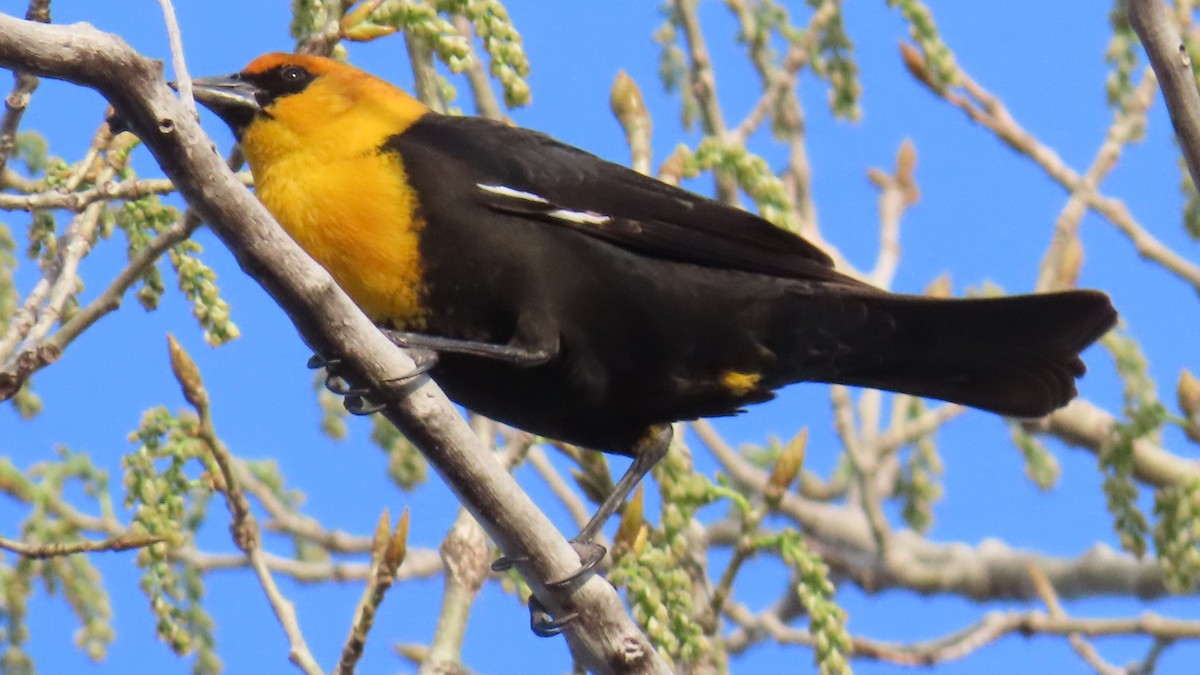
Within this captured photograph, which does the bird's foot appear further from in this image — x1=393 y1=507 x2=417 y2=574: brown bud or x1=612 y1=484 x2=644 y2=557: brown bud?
x1=612 y1=484 x2=644 y2=557: brown bud

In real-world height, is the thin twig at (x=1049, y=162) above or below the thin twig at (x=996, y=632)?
above

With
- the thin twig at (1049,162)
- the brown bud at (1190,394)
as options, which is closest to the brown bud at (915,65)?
the thin twig at (1049,162)

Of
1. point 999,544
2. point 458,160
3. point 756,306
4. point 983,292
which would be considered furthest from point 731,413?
point 999,544

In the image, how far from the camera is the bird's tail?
4035mm

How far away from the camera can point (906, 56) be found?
5.36 meters

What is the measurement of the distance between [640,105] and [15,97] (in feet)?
6.77

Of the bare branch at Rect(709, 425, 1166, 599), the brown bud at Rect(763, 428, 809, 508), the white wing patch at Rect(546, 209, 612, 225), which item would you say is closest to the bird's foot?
the white wing patch at Rect(546, 209, 612, 225)

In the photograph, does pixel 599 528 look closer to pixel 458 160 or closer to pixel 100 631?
pixel 458 160

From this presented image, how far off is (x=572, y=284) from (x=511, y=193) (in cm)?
26

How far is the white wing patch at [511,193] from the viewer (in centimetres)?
369

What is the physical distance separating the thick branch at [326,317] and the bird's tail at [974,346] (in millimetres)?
1077

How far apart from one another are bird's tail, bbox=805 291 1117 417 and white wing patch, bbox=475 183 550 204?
2.71 ft

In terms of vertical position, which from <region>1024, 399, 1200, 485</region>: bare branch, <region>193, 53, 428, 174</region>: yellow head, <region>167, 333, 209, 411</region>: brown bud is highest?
<region>1024, 399, 1200, 485</region>: bare branch

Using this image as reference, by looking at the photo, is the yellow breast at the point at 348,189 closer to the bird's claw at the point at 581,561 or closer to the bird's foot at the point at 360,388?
the bird's foot at the point at 360,388
